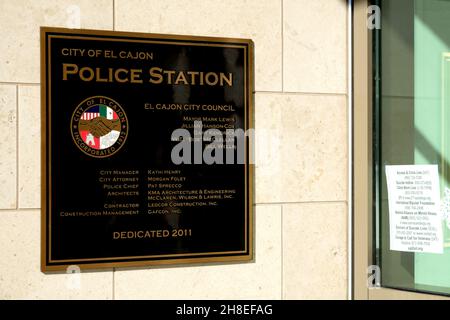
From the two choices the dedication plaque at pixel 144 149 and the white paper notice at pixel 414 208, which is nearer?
the dedication plaque at pixel 144 149

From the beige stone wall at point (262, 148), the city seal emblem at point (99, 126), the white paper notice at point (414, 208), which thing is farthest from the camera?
the white paper notice at point (414, 208)

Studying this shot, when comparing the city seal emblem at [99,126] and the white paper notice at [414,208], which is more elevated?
the city seal emblem at [99,126]

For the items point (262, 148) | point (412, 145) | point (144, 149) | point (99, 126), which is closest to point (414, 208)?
point (412, 145)

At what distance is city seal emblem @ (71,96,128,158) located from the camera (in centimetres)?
500

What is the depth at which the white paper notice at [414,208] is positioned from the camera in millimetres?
5141

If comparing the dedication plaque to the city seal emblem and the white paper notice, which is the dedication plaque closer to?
the city seal emblem

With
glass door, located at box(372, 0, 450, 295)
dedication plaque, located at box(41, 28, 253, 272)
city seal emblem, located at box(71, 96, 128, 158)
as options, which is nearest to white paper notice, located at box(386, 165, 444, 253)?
glass door, located at box(372, 0, 450, 295)

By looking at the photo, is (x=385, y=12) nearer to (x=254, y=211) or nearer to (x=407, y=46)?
(x=407, y=46)

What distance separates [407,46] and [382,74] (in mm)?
314

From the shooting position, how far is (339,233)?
18.5ft

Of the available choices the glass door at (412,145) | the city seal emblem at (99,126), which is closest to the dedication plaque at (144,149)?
the city seal emblem at (99,126)

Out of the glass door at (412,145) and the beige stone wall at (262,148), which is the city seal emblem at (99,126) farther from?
the glass door at (412,145)

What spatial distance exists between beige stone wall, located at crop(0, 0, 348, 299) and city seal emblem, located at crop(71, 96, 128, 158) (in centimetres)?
30

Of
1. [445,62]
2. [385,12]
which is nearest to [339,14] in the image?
[385,12]
